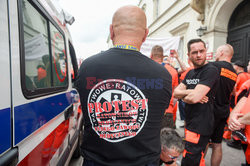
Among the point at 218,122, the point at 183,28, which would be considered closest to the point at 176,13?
the point at 183,28

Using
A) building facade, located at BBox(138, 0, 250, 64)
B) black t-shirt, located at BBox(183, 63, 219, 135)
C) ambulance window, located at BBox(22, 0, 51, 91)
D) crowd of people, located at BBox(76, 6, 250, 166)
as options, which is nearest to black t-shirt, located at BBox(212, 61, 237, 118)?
black t-shirt, located at BBox(183, 63, 219, 135)

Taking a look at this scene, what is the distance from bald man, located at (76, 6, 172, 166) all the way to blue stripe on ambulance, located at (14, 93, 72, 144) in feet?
1.17

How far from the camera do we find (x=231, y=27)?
6.00 metres

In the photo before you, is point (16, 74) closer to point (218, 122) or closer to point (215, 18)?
point (218, 122)

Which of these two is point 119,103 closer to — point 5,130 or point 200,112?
point 5,130

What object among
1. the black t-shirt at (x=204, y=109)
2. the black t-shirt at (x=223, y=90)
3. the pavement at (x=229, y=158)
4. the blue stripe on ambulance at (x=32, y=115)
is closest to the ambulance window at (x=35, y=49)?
the blue stripe on ambulance at (x=32, y=115)

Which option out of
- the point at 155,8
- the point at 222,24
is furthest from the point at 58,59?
the point at 155,8

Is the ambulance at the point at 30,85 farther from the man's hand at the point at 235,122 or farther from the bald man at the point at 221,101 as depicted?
the bald man at the point at 221,101

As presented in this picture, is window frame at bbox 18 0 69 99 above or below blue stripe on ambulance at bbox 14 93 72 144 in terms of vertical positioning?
above

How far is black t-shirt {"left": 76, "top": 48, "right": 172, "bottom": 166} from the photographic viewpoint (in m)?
0.91

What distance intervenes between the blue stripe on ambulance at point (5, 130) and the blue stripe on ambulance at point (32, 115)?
0.17 ft

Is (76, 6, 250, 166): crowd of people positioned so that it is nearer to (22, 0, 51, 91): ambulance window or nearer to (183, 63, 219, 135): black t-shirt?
(22, 0, 51, 91): ambulance window

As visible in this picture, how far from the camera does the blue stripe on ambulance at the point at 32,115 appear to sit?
0.85 meters

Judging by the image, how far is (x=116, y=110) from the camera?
3.05 ft
